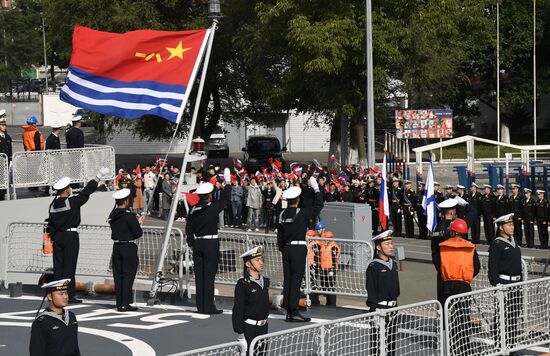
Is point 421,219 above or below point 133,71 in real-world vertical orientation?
below

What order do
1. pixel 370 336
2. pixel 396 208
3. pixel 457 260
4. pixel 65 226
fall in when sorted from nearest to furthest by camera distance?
pixel 370 336, pixel 457 260, pixel 65 226, pixel 396 208

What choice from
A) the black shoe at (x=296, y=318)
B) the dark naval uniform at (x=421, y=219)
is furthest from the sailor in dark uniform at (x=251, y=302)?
the dark naval uniform at (x=421, y=219)

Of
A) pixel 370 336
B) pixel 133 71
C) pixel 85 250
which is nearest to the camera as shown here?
pixel 370 336

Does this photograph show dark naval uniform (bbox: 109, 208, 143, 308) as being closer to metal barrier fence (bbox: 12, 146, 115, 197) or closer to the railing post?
metal barrier fence (bbox: 12, 146, 115, 197)

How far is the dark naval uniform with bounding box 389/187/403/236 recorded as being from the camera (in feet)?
93.3

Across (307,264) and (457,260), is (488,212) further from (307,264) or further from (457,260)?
(457,260)

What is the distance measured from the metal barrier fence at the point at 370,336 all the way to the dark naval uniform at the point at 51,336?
1526 mm

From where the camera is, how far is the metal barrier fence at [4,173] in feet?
63.6

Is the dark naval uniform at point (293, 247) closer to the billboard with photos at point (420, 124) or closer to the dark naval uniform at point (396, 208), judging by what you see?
the dark naval uniform at point (396, 208)

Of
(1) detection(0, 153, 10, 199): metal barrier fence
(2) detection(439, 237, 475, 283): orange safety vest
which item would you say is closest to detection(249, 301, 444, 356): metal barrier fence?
(2) detection(439, 237, 475, 283): orange safety vest

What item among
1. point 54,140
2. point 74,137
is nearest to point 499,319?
point 74,137

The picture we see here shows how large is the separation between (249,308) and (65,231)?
17.6 feet

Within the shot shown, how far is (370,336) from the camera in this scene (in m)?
10.5

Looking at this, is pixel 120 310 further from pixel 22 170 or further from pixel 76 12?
pixel 76 12
